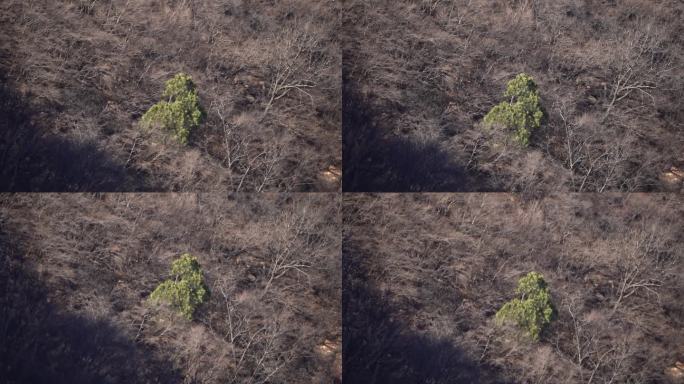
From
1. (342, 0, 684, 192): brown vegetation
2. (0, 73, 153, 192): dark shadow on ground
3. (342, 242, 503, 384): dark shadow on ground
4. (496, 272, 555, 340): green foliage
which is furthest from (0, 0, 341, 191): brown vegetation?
(496, 272, 555, 340): green foliage

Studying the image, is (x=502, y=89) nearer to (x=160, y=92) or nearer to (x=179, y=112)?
(x=179, y=112)

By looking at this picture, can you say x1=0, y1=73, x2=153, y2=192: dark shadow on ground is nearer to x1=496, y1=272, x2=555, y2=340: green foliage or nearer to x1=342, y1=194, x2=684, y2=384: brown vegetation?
x1=342, y1=194, x2=684, y2=384: brown vegetation

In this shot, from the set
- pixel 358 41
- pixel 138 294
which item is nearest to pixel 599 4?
pixel 358 41

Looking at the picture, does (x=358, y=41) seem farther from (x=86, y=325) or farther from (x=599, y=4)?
(x=86, y=325)

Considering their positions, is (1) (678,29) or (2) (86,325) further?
(1) (678,29)

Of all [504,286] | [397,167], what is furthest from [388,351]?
[397,167]

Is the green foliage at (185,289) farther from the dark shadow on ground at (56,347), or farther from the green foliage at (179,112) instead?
the green foliage at (179,112)

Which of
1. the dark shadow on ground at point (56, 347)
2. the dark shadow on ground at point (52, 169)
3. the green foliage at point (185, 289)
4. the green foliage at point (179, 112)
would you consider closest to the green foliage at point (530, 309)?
the green foliage at point (185, 289)
